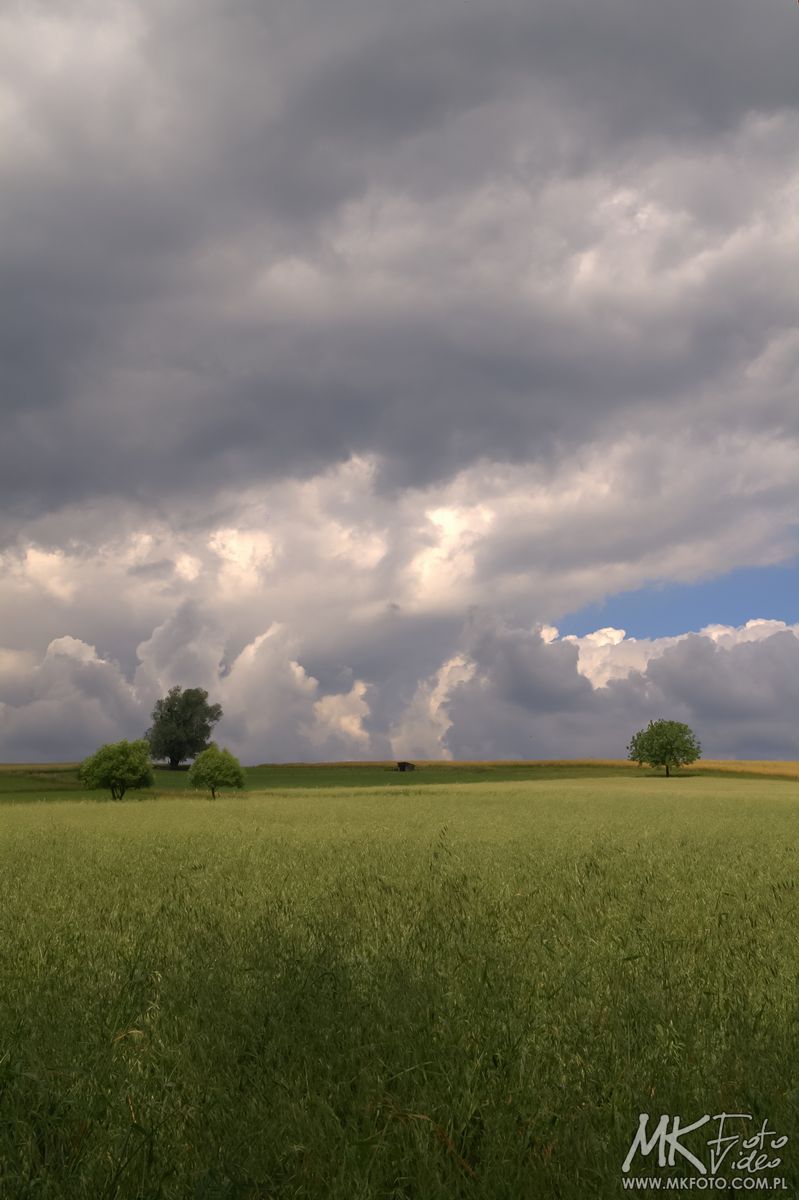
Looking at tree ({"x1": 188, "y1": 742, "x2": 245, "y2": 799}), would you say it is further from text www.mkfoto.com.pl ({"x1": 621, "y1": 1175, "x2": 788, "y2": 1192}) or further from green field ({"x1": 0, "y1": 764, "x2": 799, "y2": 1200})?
text www.mkfoto.com.pl ({"x1": 621, "y1": 1175, "x2": 788, "y2": 1192})

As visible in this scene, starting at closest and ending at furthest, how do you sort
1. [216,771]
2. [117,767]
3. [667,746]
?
[117,767], [216,771], [667,746]

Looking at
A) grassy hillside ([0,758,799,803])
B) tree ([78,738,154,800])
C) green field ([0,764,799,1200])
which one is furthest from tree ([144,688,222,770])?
green field ([0,764,799,1200])

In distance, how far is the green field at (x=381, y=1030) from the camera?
378 cm

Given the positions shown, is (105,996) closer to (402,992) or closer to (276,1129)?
(402,992)

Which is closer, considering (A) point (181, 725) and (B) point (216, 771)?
(B) point (216, 771)

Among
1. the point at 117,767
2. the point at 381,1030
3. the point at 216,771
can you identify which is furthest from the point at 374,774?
the point at 381,1030

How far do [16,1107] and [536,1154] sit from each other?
109 inches

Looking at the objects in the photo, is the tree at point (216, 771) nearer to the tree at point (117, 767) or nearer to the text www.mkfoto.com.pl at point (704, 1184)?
the tree at point (117, 767)

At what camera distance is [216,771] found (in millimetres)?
61844

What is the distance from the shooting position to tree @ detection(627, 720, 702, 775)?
104 metres

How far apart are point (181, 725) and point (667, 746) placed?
65.2 metres

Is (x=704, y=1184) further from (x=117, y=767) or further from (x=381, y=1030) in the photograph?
(x=117, y=767)

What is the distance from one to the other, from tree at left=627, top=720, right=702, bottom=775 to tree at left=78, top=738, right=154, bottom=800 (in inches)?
2706

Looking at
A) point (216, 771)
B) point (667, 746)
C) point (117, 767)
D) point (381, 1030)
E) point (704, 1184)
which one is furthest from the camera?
point (667, 746)
